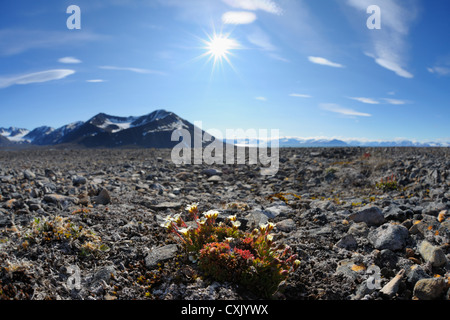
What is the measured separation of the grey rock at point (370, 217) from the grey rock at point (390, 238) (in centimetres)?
91

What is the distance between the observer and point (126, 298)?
378 centimetres

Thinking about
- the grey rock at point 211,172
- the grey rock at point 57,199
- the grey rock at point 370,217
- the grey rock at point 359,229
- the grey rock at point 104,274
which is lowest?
the grey rock at point 104,274

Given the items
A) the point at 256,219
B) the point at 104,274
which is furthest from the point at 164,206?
the point at 104,274

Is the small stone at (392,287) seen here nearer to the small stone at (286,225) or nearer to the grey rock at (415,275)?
the grey rock at (415,275)

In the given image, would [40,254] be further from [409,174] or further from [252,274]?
[409,174]

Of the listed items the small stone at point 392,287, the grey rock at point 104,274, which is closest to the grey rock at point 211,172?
the grey rock at point 104,274

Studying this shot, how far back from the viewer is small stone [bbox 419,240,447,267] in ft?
13.3

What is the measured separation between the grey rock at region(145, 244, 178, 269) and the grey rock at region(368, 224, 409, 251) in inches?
153

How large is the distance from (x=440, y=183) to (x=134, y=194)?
11116mm

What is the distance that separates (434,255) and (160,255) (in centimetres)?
458

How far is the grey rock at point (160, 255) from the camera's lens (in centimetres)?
454

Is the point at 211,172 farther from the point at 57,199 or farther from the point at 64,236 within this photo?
the point at 64,236

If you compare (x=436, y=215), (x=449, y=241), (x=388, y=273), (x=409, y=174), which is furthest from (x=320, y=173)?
(x=388, y=273)
